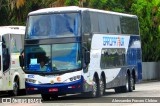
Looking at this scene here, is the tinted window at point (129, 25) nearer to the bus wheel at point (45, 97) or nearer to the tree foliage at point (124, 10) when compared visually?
the bus wheel at point (45, 97)

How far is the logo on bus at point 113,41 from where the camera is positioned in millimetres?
28097

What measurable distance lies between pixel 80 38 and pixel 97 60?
2565 mm

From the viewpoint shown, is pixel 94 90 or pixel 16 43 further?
pixel 16 43

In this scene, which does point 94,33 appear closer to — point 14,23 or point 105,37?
point 105,37

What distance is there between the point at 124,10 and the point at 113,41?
73.7 ft

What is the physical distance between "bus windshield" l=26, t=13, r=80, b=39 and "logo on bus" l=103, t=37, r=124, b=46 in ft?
11.0

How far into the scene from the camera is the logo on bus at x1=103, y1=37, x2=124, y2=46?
2810 cm

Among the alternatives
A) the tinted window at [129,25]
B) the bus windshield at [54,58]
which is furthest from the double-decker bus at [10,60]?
the tinted window at [129,25]

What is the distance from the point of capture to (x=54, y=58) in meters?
24.5

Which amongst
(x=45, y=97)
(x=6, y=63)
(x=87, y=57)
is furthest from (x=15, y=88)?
(x=87, y=57)

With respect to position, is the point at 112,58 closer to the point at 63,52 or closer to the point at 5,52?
the point at 63,52

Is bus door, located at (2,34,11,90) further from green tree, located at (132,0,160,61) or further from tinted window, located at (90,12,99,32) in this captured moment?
green tree, located at (132,0,160,61)

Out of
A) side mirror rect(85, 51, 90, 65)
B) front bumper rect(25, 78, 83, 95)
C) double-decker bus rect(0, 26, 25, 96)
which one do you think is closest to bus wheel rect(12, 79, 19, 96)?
double-decker bus rect(0, 26, 25, 96)

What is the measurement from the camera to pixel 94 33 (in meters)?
26.4
